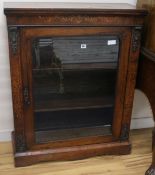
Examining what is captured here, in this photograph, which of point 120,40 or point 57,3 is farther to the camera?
point 57,3

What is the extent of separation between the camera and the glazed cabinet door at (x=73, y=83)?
1.32 metres

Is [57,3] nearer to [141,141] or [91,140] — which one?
[91,140]

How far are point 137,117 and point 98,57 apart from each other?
669mm

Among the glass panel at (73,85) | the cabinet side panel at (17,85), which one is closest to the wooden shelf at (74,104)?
the glass panel at (73,85)

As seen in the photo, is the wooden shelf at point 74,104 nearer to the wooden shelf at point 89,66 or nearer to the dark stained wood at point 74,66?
the dark stained wood at point 74,66

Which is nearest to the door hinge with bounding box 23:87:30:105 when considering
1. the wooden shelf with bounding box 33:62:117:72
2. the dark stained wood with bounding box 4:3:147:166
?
the dark stained wood with bounding box 4:3:147:166

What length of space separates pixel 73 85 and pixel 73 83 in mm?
11

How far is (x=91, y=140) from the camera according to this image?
1563 mm

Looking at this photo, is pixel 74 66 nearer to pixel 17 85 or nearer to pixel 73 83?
pixel 73 83

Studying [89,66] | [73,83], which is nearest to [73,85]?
[73,83]

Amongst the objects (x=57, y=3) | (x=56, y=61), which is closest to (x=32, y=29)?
(x=56, y=61)

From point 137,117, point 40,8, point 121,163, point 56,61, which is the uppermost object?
point 40,8

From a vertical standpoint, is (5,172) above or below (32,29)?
below

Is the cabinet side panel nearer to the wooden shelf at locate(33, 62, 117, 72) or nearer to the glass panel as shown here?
the glass panel
